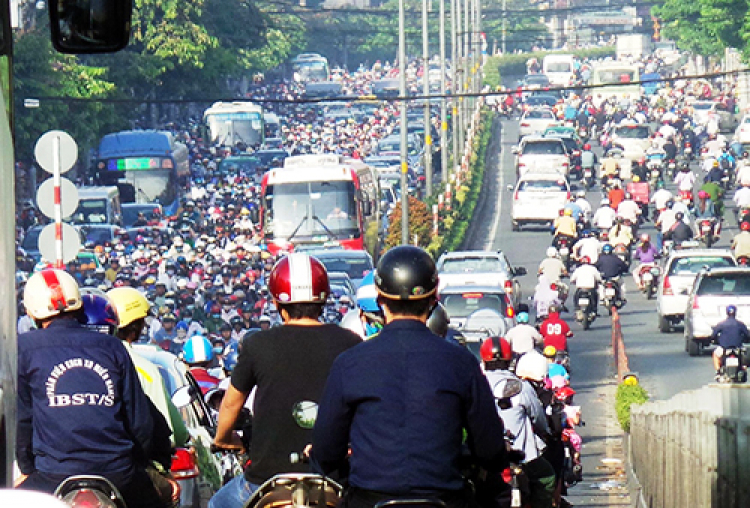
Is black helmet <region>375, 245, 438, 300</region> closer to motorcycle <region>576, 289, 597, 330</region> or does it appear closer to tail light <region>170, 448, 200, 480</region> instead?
tail light <region>170, 448, 200, 480</region>

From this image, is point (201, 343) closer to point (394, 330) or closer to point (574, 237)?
point (394, 330)

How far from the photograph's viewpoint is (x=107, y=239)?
129 feet

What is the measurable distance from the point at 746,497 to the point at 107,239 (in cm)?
3215

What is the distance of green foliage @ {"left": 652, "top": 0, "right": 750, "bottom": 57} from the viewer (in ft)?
224

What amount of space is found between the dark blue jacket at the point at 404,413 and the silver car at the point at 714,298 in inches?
900

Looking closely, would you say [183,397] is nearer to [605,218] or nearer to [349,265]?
[349,265]

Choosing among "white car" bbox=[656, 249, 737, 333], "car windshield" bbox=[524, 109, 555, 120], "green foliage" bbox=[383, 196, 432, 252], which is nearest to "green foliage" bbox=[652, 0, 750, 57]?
"car windshield" bbox=[524, 109, 555, 120]

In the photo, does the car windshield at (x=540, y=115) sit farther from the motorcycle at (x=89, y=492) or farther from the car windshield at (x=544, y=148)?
the motorcycle at (x=89, y=492)

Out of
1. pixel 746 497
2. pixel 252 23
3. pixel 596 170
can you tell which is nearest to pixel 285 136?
pixel 252 23

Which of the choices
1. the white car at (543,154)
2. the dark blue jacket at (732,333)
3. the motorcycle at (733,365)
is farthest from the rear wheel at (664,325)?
the white car at (543,154)

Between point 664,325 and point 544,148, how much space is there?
22981mm

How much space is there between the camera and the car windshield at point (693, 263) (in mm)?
31641

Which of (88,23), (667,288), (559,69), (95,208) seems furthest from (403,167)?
(559,69)

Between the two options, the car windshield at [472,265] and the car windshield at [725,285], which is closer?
the car windshield at [725,285]
